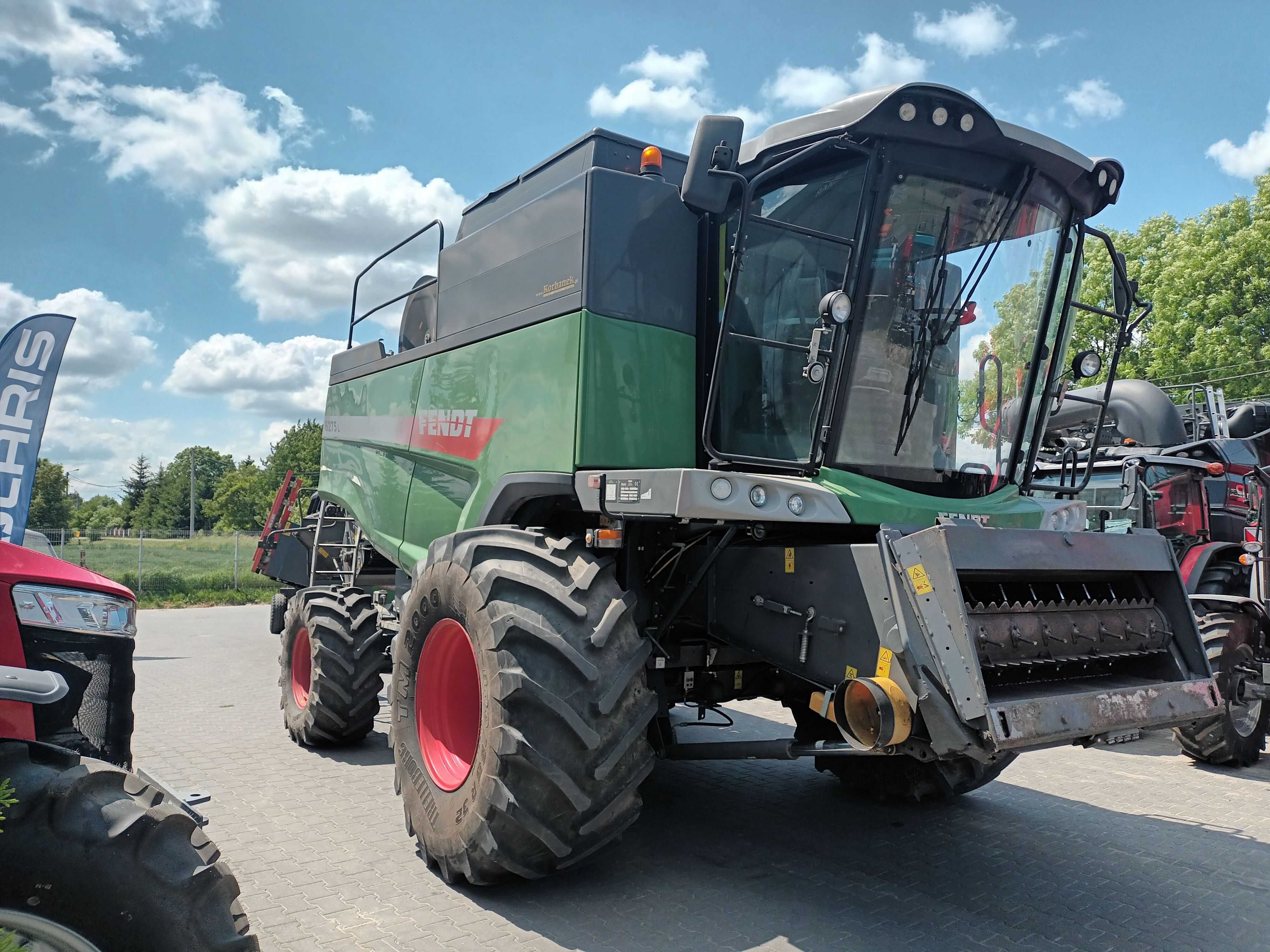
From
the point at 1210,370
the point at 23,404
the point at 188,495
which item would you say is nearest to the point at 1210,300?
the point at 1210,370

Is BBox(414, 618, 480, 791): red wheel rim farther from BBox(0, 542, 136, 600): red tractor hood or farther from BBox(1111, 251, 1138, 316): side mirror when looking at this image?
BBox(1111, 251, 1138, 316): side mirror

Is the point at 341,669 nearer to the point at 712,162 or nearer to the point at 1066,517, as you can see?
the point at 712,162

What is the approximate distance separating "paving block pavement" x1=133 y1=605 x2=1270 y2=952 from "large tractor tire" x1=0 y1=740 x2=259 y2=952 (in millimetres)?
1526

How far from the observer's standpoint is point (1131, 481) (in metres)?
8.59

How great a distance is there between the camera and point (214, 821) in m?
4.98

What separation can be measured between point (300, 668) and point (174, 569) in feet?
63.5

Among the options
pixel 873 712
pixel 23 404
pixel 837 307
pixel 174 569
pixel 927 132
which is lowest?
pixel 174 569

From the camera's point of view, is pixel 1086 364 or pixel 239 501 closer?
pixel 1086 364

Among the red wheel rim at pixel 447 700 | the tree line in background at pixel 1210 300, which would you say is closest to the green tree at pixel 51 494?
the tree line in background at pixel 1210 300

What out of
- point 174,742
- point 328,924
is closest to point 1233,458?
point 328,924

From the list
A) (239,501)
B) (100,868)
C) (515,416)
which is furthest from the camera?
(239,501)

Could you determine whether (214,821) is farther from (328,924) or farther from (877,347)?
(877,347)

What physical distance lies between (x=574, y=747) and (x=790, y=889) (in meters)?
1.33

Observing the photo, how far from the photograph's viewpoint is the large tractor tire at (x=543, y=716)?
373 centimetres
